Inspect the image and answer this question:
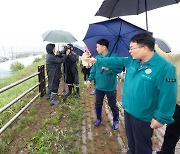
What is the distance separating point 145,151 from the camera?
114 inches

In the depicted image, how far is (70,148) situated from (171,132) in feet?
5.75

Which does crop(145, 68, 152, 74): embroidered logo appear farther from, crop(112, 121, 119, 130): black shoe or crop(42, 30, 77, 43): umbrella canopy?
crop(42, 30, 77, 43): umbrella canopy

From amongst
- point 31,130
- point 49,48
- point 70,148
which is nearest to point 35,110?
point 31,130

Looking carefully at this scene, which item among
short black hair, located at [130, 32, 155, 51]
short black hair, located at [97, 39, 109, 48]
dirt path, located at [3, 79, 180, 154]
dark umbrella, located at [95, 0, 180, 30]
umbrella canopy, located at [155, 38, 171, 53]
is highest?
dark umbrella, located at [95, 0, 180, 30]

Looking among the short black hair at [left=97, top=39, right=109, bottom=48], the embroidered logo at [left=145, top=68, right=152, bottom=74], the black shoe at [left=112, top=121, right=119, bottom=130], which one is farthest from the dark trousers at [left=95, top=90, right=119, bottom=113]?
the embroidered logo at [left=145, top=68, right=152, bottom=74]

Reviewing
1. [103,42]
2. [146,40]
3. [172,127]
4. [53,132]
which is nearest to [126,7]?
[103,42]

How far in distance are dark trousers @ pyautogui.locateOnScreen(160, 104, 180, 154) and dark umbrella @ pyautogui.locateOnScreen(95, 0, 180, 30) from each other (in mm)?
1623

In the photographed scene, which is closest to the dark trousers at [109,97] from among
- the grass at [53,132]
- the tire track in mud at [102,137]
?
the tire track in mud at [102,137]

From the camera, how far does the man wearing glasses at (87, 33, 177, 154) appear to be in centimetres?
247

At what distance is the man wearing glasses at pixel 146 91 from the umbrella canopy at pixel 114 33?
104 centimetres

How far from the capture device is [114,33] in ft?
13.4

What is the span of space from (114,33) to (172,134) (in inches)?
76.8

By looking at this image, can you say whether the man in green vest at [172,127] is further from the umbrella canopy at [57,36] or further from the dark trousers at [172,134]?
the umbrella canopy at [57,36]

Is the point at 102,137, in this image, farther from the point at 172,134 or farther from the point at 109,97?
the point at 172,134
